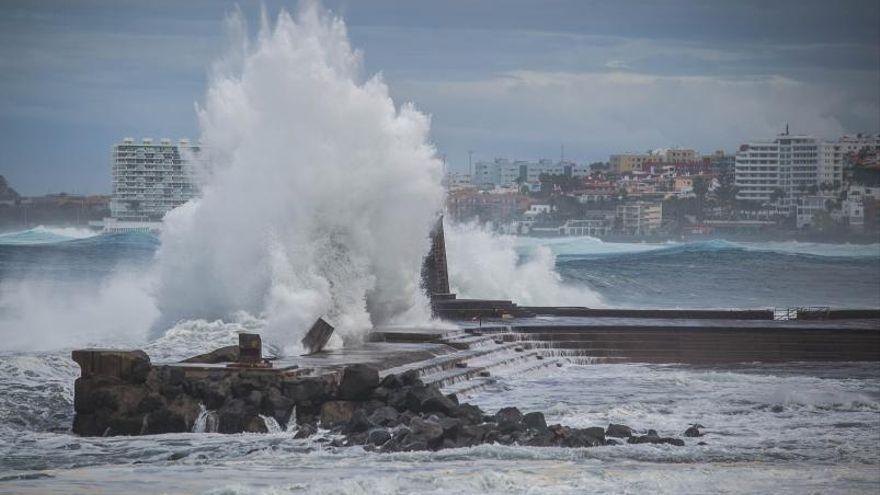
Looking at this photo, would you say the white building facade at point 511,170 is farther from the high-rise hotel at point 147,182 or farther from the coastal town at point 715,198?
the high-rise hotel at point 147,182


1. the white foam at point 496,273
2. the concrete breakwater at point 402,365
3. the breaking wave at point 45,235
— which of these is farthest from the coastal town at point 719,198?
the concrete breakwater at point 402,365

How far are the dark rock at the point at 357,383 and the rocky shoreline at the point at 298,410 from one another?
0.5 inches

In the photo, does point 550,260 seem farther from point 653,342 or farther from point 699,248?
point 699,248

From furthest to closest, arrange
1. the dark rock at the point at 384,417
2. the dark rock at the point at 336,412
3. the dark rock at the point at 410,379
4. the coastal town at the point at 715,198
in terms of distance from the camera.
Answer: the coastal town at the point at 715,198 < the dark rock at the point at 410,379 < the dark rock at the point at 336,412 < the dark rock at the point at 384,417

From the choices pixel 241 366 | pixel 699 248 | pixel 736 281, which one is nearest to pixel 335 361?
pixel 241 366

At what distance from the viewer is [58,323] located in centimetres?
3481

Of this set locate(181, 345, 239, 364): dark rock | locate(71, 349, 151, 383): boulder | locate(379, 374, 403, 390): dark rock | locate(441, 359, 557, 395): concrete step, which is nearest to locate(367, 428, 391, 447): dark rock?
locate(379, 374, 403, 390): dark rock

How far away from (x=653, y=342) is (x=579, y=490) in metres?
13.7

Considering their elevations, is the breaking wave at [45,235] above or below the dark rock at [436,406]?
above

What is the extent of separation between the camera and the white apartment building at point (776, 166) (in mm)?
134625

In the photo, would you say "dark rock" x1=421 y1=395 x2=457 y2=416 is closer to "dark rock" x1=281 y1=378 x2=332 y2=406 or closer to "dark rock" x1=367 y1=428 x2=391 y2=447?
"dark rock" x1=281 y1=378 x2=332 y2=406

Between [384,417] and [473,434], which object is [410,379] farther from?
[473,434]

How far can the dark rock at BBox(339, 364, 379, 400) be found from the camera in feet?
67.9

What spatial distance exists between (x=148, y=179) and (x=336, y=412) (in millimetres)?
63970
